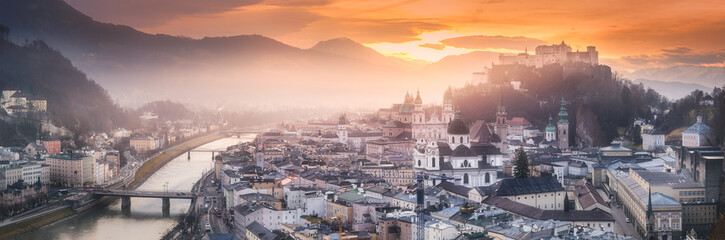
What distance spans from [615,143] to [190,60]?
309 ft

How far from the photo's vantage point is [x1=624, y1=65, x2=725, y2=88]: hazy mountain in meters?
29.3

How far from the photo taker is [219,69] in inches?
4739

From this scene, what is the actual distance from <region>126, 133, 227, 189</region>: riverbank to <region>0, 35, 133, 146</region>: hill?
3.48 meters

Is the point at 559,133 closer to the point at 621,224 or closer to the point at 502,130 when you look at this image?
the point at 502,130

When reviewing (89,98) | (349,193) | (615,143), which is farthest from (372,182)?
(89,98)

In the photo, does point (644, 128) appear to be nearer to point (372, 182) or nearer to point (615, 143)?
point (615, 143)

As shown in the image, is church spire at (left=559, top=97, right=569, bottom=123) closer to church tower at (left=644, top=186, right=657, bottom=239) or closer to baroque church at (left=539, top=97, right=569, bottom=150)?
baroque church at (left=539, top=97, right=569, bottom=150)

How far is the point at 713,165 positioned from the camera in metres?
16.0

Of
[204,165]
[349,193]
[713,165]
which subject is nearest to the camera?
[713,165]

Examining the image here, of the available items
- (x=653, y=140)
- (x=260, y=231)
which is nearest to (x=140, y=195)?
(x=260, y=231)

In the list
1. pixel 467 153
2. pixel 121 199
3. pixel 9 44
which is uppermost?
pixel 9 44

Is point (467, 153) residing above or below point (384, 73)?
below

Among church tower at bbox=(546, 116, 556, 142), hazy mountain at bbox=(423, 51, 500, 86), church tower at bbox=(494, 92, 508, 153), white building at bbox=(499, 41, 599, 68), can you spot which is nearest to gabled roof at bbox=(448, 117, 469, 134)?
church tower at bbox=(494, 92, 508, 153)

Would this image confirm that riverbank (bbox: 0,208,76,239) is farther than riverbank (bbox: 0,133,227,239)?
No
